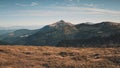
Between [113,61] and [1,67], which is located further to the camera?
[113,61]

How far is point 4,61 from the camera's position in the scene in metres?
48.5

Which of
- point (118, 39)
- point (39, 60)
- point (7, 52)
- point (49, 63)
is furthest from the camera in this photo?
point (118, 39)

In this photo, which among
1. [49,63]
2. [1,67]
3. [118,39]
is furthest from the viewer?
[118,39]

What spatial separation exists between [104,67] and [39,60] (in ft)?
58.0

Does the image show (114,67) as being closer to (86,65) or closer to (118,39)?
(86,65)

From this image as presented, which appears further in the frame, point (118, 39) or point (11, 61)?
point (118, 39)

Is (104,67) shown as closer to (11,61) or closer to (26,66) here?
(26,66)

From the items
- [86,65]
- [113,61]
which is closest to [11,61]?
[86,65]

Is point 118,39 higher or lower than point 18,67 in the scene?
lower

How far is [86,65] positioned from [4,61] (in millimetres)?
21028

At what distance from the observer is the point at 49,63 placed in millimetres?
47469

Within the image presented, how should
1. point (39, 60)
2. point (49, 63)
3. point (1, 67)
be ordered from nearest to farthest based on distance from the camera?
point (1, 67) → point (49, 63) → point (39, 60)

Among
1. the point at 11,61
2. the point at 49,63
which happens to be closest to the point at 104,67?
the point at 49,63

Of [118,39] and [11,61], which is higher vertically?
[11,61]
